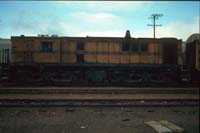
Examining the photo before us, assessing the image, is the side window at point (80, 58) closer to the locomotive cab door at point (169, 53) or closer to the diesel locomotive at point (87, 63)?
the diesel locomotive at point (87, 63)

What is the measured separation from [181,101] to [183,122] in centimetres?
349

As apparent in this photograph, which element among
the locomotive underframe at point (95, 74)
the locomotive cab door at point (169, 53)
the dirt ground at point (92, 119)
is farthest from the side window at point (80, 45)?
the dirt ground at point (92, 119)

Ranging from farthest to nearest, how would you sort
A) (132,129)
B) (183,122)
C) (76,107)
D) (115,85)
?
(115,85) → (76,107) → (183,122) → (132,129)

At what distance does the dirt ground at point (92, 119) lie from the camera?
6.86 metres

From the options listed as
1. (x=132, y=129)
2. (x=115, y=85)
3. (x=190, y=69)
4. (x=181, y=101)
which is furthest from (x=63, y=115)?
(x=190, y=69)

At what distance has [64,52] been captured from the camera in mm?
18250

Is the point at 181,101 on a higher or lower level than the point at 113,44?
lower

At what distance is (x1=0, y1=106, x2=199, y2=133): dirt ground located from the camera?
6863 mm

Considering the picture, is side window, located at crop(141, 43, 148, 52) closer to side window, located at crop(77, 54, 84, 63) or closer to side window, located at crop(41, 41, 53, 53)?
side window, located at crop(77, 54, 84, 63)

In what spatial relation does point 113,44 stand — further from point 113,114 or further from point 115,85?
point 113,114

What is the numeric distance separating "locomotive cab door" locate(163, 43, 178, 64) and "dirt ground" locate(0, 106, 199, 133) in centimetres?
950

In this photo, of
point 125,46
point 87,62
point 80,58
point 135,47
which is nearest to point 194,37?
point 135,47

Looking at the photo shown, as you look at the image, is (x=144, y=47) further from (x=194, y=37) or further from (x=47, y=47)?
(x=47, y=47)

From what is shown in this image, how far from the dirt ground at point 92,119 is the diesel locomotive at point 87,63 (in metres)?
8.53
